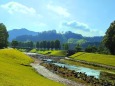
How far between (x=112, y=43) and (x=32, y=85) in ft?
390

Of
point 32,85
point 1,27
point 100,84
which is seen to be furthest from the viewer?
point 1,27

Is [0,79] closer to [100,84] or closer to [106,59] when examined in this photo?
[100,84]

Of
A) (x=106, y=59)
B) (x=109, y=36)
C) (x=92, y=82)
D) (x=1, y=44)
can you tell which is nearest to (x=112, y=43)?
(x=109, y=36)

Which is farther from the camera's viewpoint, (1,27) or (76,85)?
(1,27)

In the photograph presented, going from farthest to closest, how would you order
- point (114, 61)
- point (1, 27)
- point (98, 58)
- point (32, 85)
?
point (1, 27), point (98, 58), point (114, 61), point (32, 85)

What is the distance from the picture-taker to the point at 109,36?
153750 millimetres

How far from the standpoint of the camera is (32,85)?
38031 mm

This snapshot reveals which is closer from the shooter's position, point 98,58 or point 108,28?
point 98,58

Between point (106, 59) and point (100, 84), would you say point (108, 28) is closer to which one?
point (106, 59)

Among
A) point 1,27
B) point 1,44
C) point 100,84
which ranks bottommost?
point 100,84

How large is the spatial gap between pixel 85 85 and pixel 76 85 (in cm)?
295

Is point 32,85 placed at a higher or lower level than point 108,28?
lower

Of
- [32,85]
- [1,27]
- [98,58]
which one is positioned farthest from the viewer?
[1,27]

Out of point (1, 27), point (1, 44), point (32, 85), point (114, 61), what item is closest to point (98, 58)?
point (114, 61)
